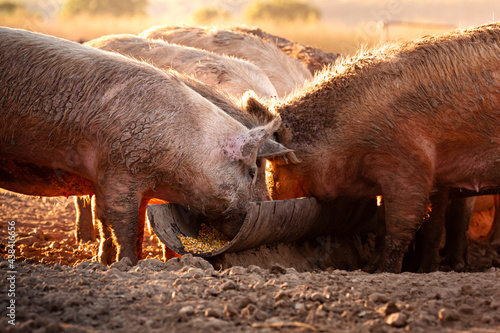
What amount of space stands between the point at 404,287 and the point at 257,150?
5.88 feet

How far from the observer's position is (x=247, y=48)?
793 centimetres

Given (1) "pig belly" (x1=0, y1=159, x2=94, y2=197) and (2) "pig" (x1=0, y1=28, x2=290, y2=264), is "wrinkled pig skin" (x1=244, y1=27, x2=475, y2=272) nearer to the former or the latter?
(2) "pig" (x1=0, y1=28, x2=290, y2=264)

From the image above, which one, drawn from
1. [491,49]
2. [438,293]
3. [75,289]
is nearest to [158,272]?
[75,289]

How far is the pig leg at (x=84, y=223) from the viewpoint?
6.21m

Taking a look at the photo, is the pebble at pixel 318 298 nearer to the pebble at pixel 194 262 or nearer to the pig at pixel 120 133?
the pebble at pixel 194 262

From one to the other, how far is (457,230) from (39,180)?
4.00m

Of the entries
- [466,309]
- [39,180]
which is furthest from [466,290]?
[39,180]

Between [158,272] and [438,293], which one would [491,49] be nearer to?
[438,293]

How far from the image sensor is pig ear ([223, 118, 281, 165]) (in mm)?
4445

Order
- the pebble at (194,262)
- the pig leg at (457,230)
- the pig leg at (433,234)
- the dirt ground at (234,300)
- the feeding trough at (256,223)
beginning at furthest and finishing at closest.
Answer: the pig leg at (457,230)
the pig leg at (433,234)
the feeding trough at (256,223)
the pebble at (194,262)
the dirt ground at (234,300)

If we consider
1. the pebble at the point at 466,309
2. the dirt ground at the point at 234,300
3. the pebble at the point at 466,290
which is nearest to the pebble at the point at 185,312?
the dirt ground at the point at 234,300

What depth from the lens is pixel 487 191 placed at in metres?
5.03

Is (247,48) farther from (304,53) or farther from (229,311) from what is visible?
(229,311)

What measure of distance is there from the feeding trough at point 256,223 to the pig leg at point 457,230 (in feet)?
5.52
